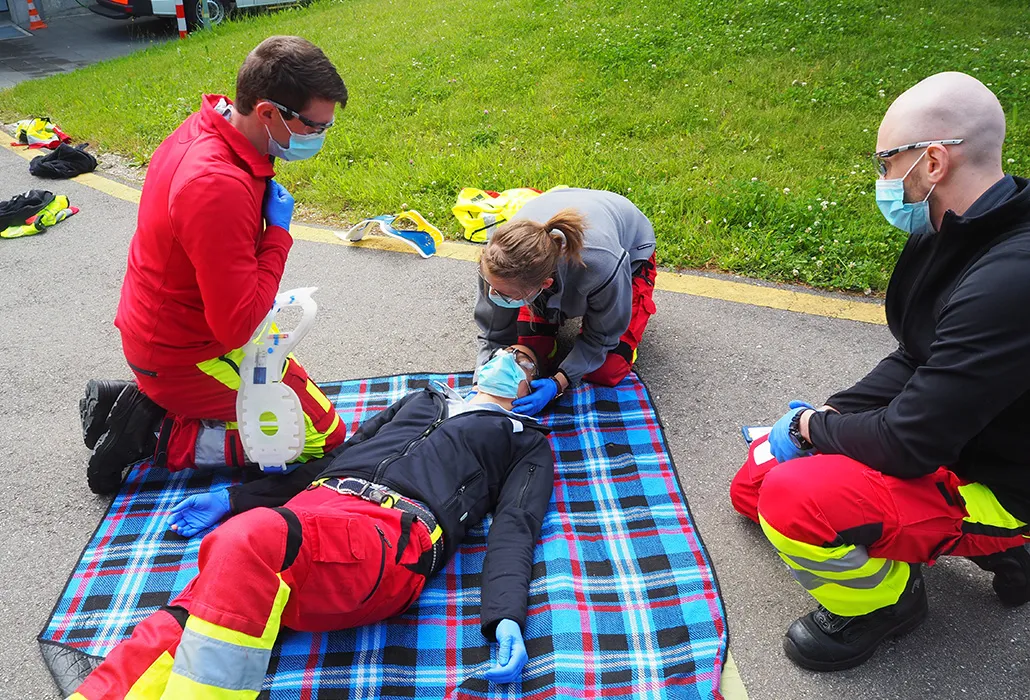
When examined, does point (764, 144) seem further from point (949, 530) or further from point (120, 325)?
point (120, 325)

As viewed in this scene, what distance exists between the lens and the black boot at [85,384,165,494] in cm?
296

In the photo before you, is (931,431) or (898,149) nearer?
(931,431)

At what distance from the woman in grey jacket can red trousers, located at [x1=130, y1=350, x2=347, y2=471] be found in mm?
807

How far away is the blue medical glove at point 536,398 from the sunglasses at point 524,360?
53mm

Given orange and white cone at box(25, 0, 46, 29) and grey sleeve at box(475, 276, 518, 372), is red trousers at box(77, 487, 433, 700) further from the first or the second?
orange and white cone at box(25, 0, 46, 29)

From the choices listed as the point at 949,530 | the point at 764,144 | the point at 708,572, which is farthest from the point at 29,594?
the point at 764,144

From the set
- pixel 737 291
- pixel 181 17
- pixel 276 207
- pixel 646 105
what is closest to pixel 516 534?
pixel 276 207

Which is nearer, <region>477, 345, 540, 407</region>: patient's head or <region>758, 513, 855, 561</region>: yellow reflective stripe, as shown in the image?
<region>758, 513, 855, 561</region>: yellow reflective stripe

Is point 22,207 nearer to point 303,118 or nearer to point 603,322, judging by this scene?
point 303,118

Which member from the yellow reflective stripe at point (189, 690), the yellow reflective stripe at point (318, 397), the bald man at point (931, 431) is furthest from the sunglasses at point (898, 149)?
the yellow reflective stripe at point (189, 690)

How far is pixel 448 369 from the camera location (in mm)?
3744

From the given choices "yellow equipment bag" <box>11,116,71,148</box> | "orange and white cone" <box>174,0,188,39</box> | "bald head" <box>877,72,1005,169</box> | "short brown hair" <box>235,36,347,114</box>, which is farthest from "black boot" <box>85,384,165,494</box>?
"orange and white cone" <box>174,0,188,39</box>

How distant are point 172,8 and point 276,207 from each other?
9.07 m

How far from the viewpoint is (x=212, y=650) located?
1883mm
